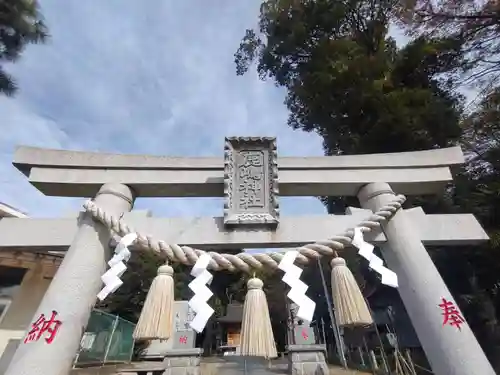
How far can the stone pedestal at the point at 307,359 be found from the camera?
6.11 m

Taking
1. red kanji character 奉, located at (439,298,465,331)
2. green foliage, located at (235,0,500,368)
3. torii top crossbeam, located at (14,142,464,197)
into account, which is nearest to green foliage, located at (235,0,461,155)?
green foliage, located at (235,0,500,368)

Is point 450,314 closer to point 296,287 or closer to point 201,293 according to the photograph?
point 296,287

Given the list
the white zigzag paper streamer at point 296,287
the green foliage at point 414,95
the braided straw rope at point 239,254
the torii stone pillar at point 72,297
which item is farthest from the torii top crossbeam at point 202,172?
the green foliage at point 414,95

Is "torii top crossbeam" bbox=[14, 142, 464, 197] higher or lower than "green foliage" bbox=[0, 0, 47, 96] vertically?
lower

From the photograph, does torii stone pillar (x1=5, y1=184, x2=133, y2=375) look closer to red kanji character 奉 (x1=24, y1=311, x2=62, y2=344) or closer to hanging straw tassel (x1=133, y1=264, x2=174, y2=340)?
red kanji character 奉 (x1=24, y1=311, x2=62, y2=344)

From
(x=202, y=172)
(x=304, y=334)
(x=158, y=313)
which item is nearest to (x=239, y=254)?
(x=158, y=313)

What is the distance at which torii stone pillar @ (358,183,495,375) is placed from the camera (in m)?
1.85

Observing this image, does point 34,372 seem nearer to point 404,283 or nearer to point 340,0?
point 404,283

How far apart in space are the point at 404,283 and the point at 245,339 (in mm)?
1167

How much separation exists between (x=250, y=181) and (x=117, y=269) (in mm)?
1166

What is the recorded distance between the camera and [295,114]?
898 centimetres

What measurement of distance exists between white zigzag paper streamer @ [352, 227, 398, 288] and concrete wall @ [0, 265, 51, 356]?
19.4ft

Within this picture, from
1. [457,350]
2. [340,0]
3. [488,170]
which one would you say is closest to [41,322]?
[457,350]

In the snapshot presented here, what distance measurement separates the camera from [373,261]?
2088mm
